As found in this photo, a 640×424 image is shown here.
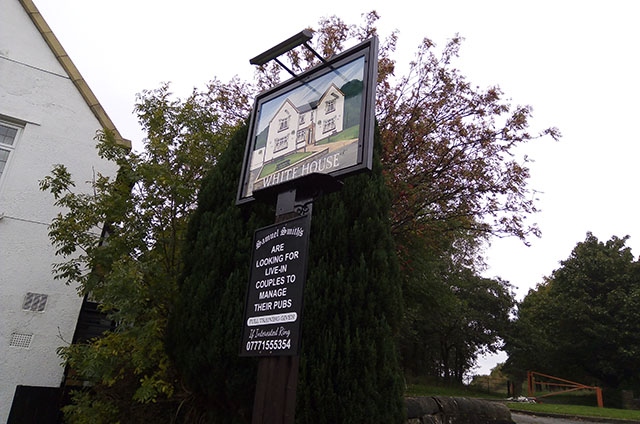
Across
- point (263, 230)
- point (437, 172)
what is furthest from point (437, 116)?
point (263, 230)

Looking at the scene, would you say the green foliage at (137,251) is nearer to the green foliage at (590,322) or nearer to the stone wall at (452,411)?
the stone wall at (452,411)

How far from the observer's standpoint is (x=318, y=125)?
4.01 metres

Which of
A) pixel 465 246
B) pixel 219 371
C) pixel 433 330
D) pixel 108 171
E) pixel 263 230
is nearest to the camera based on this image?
pixel 263 230

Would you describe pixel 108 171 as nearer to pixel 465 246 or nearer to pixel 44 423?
pixel 44 423

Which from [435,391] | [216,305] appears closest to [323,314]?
[216,305]

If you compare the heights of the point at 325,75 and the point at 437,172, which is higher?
the point at 437,172

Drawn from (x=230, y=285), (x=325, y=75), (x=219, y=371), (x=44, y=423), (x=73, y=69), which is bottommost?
(x=44, y=423)

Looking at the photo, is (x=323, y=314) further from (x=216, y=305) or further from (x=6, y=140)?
(x=6, y=140)

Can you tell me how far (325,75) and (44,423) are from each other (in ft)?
21.6

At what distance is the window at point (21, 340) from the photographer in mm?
7102

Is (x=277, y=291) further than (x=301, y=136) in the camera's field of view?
No

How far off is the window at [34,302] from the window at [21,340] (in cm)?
39

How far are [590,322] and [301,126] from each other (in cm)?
2605

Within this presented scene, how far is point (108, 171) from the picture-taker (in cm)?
858
